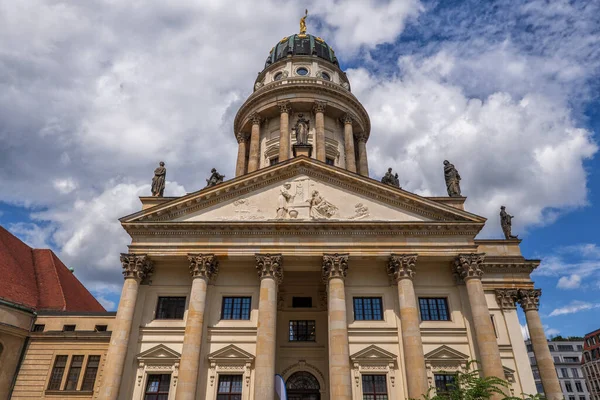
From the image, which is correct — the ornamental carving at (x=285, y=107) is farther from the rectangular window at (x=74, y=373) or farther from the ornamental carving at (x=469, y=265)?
the rectangular window at (x=74, y=373)

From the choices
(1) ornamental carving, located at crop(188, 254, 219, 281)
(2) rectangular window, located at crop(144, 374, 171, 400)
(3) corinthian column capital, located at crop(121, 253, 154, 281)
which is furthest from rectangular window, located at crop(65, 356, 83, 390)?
(1) ornamental carving, located at crop(188, 254, 219, 281)

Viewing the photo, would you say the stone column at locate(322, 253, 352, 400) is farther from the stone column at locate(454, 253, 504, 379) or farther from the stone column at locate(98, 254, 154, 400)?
the stone column at locate(98, 254, 154, 400)

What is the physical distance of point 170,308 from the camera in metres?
27.2

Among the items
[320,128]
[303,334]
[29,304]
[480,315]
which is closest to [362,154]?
[320,128]

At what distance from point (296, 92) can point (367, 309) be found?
27.0m

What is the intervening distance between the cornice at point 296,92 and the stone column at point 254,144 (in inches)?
57.2

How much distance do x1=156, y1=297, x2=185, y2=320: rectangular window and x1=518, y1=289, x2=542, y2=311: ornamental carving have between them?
23267 millimetres

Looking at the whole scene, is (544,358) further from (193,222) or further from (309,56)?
(309,56)

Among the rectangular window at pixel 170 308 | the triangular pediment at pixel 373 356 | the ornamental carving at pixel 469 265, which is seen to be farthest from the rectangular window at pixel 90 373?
the ornamental carving at pixel 469 265

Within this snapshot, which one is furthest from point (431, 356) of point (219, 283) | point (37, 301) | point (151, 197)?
point (37, 301)

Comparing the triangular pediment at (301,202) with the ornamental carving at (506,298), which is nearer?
the triangular pediment at (301,202)

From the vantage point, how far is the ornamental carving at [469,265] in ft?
85.9

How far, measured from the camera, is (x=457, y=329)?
2600 cm

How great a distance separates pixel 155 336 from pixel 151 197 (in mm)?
9481
